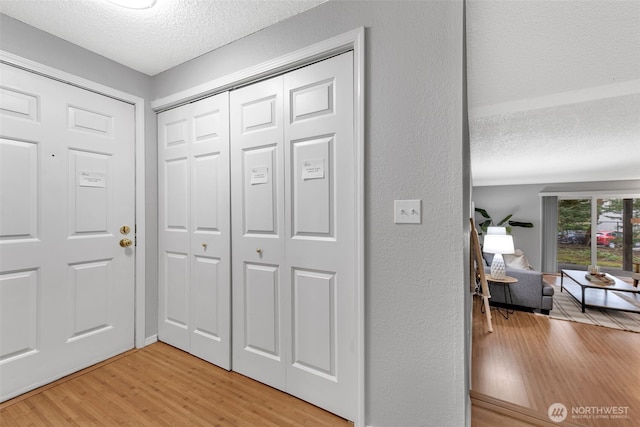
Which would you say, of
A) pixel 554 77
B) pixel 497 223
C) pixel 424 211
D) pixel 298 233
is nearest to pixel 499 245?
pixel 554 77

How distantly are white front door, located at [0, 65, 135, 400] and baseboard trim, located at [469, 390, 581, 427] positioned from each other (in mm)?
2628

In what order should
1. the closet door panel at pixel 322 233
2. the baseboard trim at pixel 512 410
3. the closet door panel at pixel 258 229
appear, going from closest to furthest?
the closet door panel at pixel 322 233, the baseboard trim at pixel 512 410, the closet door panel at pixel 258 229

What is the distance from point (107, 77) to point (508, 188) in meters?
9.02

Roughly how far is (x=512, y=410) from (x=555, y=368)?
3.76 feet

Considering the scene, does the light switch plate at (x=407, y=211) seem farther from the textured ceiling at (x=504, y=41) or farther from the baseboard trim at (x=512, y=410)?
the baseboard trim at (x=512, y=410)

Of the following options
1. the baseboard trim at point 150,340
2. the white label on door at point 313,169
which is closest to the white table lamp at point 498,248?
the white label on door at point 313,169

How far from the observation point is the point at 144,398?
5.49 ft

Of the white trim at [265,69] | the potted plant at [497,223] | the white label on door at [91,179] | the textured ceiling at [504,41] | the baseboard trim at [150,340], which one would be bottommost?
the baseboard trim at [150,340]

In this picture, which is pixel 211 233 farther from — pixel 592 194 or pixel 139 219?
pixel 592 194

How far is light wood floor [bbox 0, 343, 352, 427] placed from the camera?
1504 millimetres

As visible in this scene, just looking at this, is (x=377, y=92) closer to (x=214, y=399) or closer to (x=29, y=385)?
(x=214, y=399)

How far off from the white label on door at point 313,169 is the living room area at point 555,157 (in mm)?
1107

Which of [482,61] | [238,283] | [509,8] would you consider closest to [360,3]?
[509,8]

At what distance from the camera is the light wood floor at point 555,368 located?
6.40 ft
